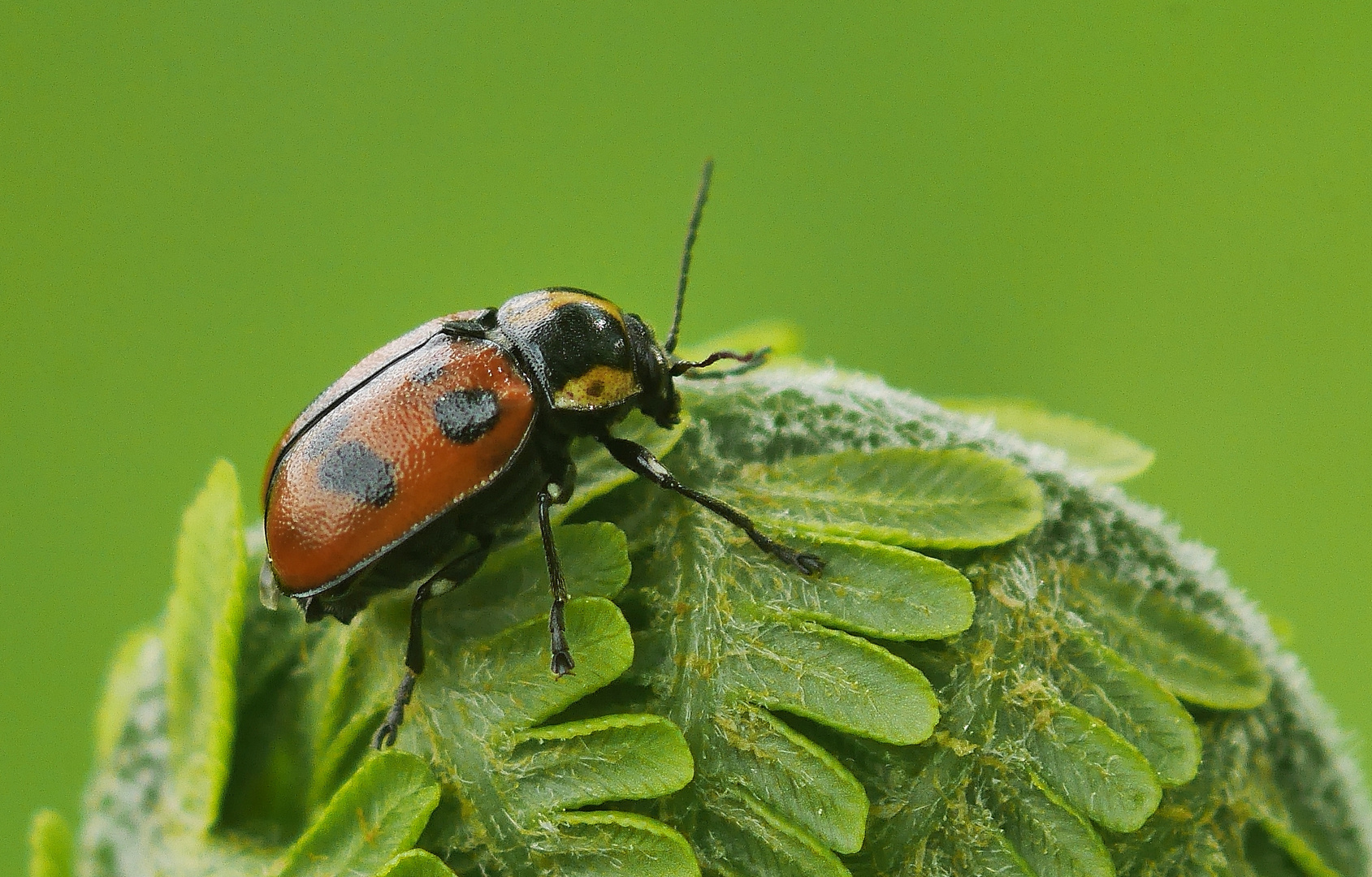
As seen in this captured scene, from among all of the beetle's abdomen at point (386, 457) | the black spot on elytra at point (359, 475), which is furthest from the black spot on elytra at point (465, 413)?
the black spot on elytra at point (359, 475)

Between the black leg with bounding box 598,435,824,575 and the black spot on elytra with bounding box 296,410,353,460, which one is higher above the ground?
the black leg with bounding box 598,435,824,575

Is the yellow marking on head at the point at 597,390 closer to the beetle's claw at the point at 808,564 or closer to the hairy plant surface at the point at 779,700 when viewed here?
the hairy plant surface at the point at 779,700

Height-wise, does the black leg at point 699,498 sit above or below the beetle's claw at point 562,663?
above

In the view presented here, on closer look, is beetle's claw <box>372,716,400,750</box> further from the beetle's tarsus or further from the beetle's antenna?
the beetle's antenna

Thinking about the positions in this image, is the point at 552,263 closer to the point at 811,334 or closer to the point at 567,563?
the point at 811,334

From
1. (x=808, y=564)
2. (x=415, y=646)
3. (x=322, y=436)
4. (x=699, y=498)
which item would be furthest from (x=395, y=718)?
(x=808, y=564)

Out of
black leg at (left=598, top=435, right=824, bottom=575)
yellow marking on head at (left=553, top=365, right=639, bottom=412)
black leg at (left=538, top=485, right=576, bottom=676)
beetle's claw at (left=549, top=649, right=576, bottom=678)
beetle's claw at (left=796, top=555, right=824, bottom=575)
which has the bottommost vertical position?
beetle's claw at (left=549, top=649, right=576, bottom=678)

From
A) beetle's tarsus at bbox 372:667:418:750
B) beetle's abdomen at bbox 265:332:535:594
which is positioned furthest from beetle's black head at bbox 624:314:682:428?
beetle's tarsus at bbox 372:667:418:750
